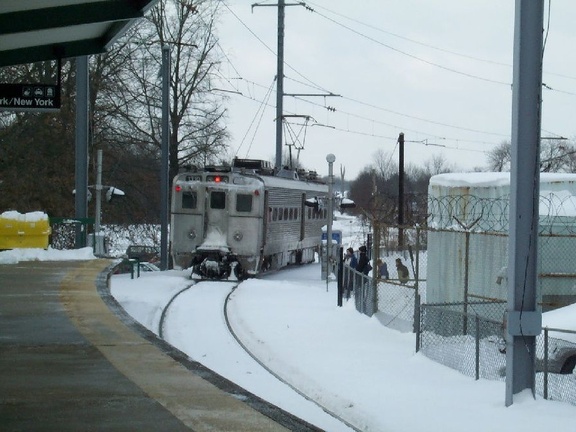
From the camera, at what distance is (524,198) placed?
10727 millimetres

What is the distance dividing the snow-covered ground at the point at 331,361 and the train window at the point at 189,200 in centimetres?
408

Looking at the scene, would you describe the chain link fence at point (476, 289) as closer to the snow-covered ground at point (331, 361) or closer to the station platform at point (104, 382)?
the snow-covered ground at point (331, 361)

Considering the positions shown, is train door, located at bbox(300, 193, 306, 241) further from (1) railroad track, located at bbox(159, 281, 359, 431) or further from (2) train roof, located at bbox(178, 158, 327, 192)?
(1) railroad track, located at bbox(159, 281, 359, 431)

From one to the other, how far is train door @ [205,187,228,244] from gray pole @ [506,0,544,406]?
19.6 m

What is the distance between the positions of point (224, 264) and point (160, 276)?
1972 mm

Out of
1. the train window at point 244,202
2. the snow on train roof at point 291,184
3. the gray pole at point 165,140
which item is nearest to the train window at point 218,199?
the train window at point 244,202

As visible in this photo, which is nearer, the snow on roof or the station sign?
the station sign

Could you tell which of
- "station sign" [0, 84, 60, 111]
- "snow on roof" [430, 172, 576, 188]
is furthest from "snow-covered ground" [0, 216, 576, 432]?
"station sign" [0, 84, 60, 111]

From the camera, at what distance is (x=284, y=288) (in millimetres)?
27750

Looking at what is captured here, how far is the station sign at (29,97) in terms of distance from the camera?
15133mm

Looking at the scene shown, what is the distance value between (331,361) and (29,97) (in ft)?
20.1

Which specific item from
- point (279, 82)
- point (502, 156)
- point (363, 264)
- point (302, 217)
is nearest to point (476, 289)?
point (363, 264)

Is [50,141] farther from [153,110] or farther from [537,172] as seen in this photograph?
[537,172]

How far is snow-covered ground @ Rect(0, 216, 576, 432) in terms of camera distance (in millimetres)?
10883
